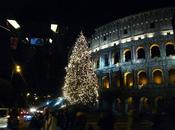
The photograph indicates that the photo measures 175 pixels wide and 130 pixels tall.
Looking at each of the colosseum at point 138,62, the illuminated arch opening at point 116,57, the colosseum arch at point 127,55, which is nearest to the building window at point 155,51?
the colosseum at point 138,62

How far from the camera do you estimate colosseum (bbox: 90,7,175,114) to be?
46125 millimetres

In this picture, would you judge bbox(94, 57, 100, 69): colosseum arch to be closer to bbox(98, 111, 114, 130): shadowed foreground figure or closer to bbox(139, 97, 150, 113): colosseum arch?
bbox(139, 97, 150, 113): colosseum arch

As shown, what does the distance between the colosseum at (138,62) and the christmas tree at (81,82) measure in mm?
8127

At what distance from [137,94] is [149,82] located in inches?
94.1

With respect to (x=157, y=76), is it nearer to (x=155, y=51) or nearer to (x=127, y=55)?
(x=155, y=51)

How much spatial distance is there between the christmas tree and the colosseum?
8.13 m

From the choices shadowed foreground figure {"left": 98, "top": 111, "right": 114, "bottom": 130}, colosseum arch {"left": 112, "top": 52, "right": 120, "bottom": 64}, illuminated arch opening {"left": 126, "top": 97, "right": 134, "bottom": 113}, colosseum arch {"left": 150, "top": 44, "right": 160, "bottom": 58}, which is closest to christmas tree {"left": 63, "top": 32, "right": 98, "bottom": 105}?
illuminated arch opening {"left": 126, "top": 97, "right": 134, "bottom": 113}

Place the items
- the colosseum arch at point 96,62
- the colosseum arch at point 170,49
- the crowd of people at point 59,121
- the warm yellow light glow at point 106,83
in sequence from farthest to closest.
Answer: the colosseum arch at point 96,62, the warm yellow light glow at point 106,83, the colosseum arch at point 170,49, the crowd of people at point 59,121

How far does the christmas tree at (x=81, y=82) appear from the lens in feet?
130

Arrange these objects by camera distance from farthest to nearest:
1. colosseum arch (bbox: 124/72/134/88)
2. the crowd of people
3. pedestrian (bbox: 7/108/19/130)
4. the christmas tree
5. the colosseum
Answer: colosseum arch (bbox: 124/72/134/88) < the colosseum < the christmas tree < pedestrian (bbox: 7/108/19/130) < the crowd of people

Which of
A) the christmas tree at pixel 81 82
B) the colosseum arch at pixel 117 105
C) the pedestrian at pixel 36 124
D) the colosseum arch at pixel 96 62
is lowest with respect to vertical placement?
the pedestrian at pixel 36 124

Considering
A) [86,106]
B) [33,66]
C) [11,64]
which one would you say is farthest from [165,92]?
[33,66]

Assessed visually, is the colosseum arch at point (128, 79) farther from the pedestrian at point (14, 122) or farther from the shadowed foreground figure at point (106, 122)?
the shadowed foreground figure at point (106, 122)

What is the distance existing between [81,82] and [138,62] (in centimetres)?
→ 1179
